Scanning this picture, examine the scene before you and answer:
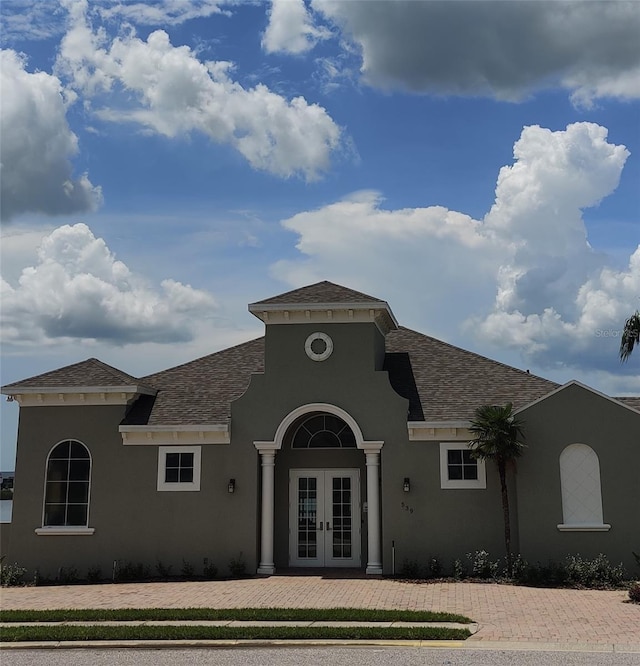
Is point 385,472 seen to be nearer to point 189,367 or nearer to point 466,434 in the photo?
point 466,434

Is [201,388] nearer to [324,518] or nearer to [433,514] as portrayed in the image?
[324,518]

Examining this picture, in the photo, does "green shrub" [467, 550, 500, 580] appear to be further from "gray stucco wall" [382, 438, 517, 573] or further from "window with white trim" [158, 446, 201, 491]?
"window with white trim" [158, 446, 201, 491]

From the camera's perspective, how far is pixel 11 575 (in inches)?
803

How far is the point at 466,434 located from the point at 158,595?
857cm

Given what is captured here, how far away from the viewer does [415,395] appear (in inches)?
838

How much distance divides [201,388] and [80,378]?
3.44m

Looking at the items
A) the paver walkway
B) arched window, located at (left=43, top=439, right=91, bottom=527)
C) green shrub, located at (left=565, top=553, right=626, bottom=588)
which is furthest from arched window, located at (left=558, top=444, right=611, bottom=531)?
arched window, located at (left=43, top=439, right=91, bottom=527)

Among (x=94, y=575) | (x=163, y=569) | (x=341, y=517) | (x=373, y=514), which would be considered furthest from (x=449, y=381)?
(x=94, y=575)

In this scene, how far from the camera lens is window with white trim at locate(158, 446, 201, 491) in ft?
67.6

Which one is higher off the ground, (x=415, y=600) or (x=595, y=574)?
(x=595, y=574)

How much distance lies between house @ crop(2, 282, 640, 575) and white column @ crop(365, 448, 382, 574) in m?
0.04

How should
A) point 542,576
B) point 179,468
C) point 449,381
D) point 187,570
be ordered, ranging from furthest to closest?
point 449,381 < point 179,468 < point 187,570 < point 542,576

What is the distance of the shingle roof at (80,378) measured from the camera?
69.7 feet

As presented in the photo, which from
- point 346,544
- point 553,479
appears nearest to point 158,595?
point 346,544
